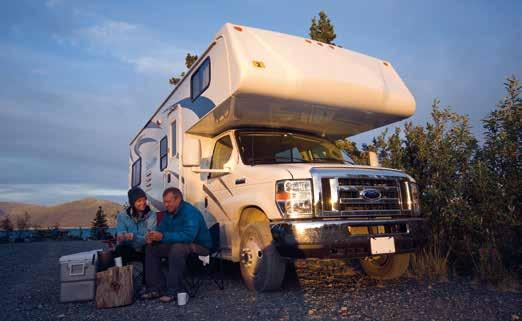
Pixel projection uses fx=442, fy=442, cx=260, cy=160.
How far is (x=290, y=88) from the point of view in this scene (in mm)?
5586

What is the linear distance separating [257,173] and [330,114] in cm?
162

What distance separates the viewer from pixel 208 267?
6.07 meters

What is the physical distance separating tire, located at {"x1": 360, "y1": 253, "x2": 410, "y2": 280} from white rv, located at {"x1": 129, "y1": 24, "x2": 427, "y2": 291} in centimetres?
1

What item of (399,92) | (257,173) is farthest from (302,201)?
(399,92)

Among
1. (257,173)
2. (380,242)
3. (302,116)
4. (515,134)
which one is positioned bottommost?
(380,242)

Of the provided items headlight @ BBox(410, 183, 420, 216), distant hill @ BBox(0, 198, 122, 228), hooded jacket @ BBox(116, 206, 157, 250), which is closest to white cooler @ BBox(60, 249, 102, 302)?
hooded jacket @ BBox(116, 206, 157, 250)

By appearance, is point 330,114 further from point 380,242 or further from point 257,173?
point 380,242

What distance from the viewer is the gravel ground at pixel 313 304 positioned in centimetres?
423

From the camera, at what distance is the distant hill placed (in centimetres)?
6575

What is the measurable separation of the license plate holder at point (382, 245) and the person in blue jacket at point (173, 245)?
199 cm

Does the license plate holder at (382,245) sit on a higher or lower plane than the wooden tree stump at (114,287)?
higher

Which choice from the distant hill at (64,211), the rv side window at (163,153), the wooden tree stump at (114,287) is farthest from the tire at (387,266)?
the distant hill at (64,211)

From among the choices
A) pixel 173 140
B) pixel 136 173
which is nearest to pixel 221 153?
pixel 173 140

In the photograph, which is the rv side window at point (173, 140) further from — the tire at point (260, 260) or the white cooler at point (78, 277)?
the white cooler at point (78, 277)
